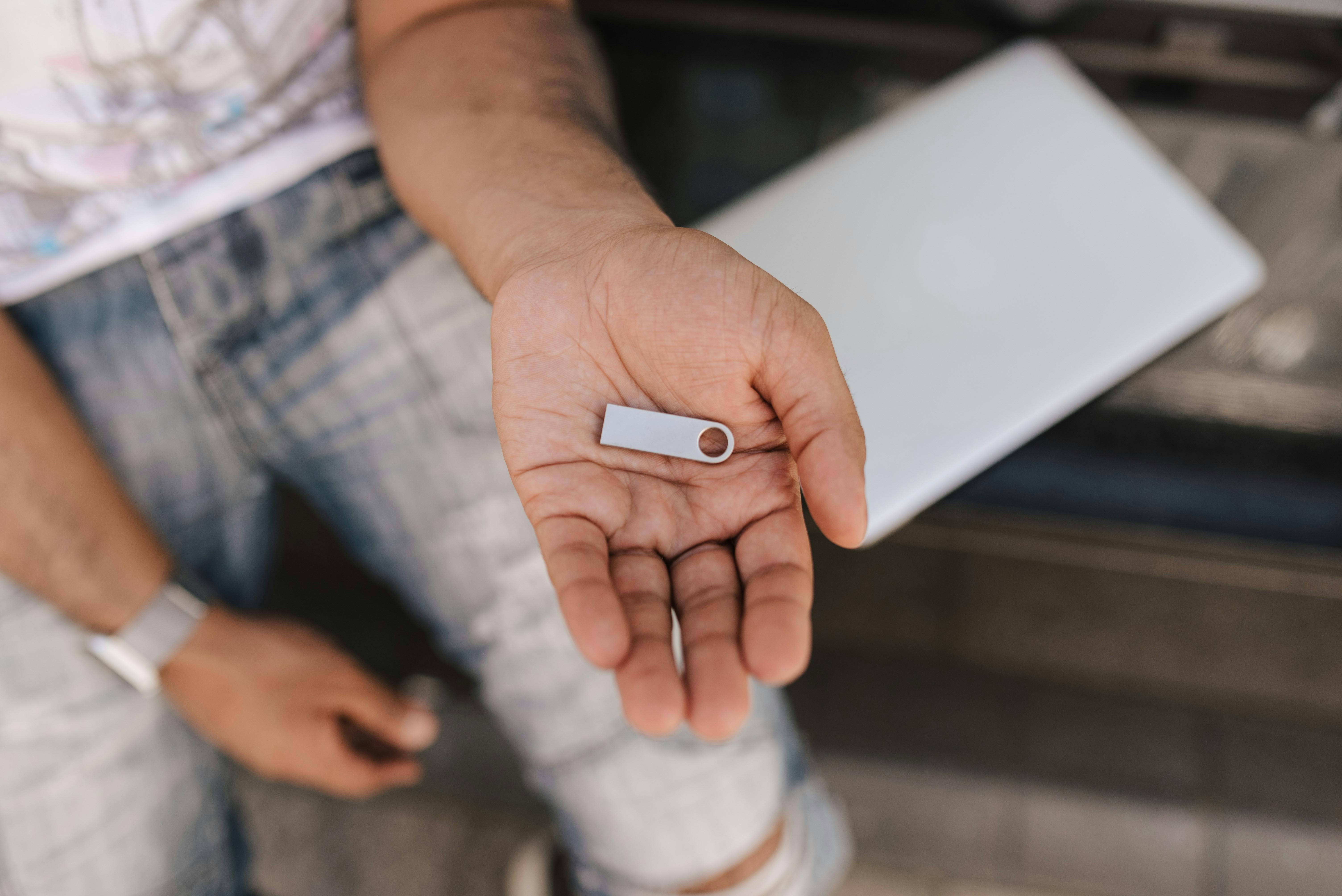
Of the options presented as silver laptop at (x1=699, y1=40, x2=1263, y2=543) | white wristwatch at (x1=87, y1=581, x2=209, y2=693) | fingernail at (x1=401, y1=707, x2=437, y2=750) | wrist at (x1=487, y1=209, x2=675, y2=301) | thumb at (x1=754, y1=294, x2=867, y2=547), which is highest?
wrist at (x1=487, y1=209, x2=675, y2=301)

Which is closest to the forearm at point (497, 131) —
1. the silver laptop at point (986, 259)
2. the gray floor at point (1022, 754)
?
the silver laptop at point (986, 259)

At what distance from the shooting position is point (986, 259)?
2.50 feet

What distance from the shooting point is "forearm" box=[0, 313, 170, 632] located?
0.75 meters

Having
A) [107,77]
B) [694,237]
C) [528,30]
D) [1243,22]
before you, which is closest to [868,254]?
[694,237]

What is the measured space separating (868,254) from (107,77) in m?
0.65

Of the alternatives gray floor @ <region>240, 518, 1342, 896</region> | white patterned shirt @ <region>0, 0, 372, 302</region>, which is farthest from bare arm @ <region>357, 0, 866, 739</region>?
gray floor @ <region>240, 518, 1342, 896</region>

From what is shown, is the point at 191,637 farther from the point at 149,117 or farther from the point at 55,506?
the point at 149,117

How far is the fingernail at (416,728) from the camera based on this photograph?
0.92m

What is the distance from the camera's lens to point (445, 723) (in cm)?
123

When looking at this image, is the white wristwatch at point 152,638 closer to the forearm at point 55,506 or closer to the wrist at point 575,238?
the forearm at point 55,506

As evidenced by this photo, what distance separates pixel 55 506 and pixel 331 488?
0.23m

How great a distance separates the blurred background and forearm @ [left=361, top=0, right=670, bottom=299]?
226 millimetres

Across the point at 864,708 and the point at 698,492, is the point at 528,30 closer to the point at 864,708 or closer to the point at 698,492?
the point at 698,492

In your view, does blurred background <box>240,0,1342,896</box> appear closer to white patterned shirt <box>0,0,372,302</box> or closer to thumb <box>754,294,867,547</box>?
white patterned shirt <box>0,0,372,302</box>
